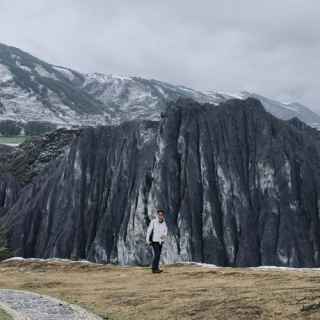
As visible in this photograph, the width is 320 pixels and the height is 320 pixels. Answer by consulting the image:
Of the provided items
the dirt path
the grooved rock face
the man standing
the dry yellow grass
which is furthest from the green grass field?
the grooved rock face

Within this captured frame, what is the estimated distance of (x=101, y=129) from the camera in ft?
346

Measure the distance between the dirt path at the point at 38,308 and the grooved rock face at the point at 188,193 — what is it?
5480cm

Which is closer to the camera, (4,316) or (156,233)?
(4,316)

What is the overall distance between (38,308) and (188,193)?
64.4 m

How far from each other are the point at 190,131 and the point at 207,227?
16.7 m

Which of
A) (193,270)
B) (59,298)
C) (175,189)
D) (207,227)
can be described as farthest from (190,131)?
(59,298)

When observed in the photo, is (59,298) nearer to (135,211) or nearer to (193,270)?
(193,270)

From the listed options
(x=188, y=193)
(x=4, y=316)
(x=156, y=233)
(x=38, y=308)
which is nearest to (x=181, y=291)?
(x=38, y=308)

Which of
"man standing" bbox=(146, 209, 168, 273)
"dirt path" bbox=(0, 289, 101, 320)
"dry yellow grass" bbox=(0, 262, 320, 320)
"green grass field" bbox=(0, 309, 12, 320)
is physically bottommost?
"green grass field" bbox=(0, 309, 12, 320)

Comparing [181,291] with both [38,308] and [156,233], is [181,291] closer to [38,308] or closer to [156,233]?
[38,308]

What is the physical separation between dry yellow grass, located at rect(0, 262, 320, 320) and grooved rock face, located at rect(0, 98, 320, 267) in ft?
151

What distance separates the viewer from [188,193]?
3433 inches

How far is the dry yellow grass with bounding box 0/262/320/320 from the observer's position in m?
19.8

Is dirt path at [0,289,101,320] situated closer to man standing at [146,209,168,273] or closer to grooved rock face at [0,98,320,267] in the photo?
man standing at [146,209,168,273]
